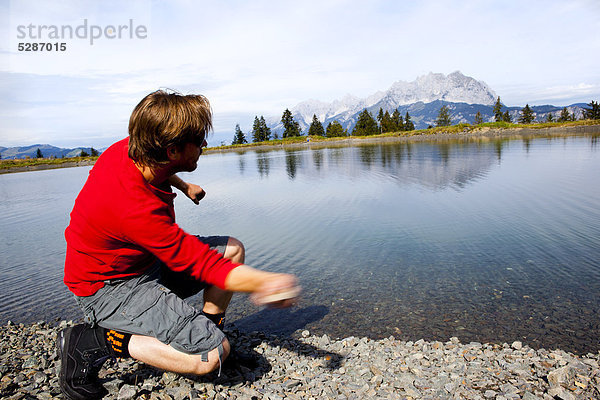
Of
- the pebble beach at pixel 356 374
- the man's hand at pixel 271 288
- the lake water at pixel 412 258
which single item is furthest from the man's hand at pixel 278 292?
the lake water at pixel 412 258

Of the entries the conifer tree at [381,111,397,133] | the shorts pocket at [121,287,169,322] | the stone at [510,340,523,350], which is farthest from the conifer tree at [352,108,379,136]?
the shorts pocket at [121,287,169,322]

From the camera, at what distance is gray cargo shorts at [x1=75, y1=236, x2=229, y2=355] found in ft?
10.1

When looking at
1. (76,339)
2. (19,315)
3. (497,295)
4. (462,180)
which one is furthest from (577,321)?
(462,180)

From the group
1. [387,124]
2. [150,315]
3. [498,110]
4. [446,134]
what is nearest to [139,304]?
[150,315]

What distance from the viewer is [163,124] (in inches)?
107

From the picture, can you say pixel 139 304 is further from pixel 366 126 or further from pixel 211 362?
pixel 366 126

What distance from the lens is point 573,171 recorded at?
61.4 ft

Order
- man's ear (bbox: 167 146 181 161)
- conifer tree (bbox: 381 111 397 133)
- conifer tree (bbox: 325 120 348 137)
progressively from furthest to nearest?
conifer tree (bbox: 325 120 348 137) → conifer tree (bbox: 381 111 397 133) → man's ear (bbox: 167 146 181 161)

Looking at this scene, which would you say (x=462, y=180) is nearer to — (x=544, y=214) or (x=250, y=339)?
(x=544, y=214)

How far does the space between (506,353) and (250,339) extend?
3.21 m

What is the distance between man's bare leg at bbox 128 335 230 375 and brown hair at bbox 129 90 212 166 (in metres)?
1.56

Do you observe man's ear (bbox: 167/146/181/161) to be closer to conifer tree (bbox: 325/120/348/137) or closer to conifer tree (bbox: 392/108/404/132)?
conifer tree (bbox: 325/120/348/137)

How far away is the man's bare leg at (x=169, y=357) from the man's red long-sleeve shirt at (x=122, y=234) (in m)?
0.61

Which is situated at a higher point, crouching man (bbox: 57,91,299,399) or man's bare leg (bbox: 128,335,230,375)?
crouching man (bbox: 57,91,299,399)
